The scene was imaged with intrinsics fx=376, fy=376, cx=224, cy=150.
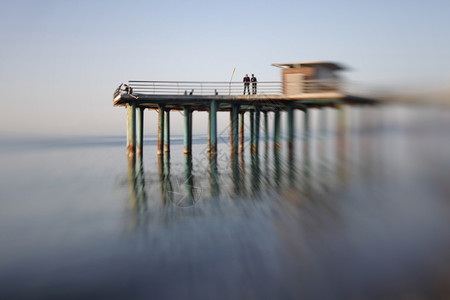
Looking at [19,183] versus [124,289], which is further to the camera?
[19,183]

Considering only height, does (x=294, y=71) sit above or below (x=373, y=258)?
above

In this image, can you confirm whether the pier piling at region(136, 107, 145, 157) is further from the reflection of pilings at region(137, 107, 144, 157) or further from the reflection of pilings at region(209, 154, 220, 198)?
the reflection of pilings at region(209, 154, 220, 198)

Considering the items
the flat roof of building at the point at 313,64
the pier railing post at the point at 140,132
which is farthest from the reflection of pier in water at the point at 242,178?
the flat roof of building at the point at 313,64

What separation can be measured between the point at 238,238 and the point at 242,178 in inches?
429

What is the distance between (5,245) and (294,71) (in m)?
19.9

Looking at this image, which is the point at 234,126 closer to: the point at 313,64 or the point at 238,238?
the point at 313,64

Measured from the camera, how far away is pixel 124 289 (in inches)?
278

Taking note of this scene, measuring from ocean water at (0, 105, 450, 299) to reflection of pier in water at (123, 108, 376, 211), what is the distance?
0.18m

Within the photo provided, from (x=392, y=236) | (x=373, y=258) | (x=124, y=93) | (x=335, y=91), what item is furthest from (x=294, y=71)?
(x=373, y=258)

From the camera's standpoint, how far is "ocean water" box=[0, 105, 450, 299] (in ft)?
23.2

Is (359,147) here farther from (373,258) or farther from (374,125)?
(373,258)

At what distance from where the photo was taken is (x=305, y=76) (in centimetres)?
2495

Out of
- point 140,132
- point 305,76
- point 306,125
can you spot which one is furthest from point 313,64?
point 140,132

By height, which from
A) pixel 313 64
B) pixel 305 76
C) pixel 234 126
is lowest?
pixel 234 126
